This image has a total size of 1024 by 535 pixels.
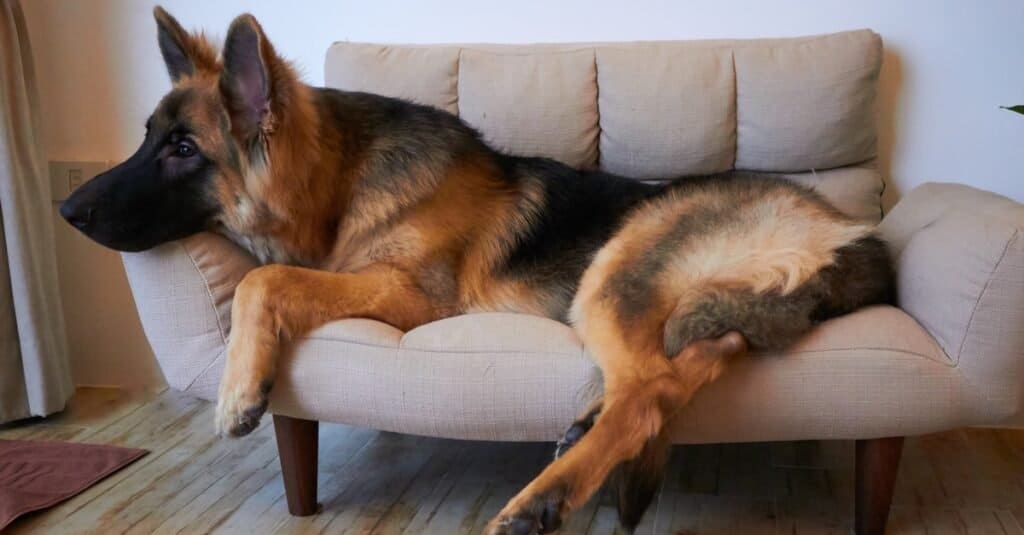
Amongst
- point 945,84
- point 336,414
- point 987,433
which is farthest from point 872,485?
point 945,84

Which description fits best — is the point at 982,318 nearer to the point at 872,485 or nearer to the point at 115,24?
the point at 872,485

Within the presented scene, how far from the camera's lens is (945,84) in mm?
2807

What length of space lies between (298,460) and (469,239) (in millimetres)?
706

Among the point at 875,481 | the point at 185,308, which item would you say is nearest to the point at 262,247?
the point at 185,308

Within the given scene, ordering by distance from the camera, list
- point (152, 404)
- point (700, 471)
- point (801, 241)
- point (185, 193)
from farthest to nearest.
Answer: point (152, 404), point (700, 471), point (185, 193), point (801, 241)

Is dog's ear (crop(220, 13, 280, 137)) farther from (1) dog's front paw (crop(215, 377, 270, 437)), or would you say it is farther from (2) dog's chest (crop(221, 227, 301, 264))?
(1) dog's front paw (crop(215, 377, 270, 437))

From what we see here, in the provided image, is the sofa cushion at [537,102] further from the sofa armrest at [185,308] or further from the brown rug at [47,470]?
the brown rug at [47,470]

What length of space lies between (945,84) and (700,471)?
1472 mm

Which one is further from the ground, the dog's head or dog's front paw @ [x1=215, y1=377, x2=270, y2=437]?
the dog's head

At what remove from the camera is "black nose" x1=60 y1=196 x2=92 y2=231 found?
6.56ft

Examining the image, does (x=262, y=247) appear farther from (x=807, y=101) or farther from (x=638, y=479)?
(x=807, y=101)

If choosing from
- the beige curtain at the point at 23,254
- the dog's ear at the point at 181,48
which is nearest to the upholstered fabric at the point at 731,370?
the dog's ear at the point at 181,48

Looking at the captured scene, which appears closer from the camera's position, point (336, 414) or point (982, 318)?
point (982, 318)

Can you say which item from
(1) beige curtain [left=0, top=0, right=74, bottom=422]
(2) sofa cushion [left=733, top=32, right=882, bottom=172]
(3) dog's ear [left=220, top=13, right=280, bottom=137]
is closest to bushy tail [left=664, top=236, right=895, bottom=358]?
(2) sofa cushion [left=733, top=32, right=882, bottom=172]
